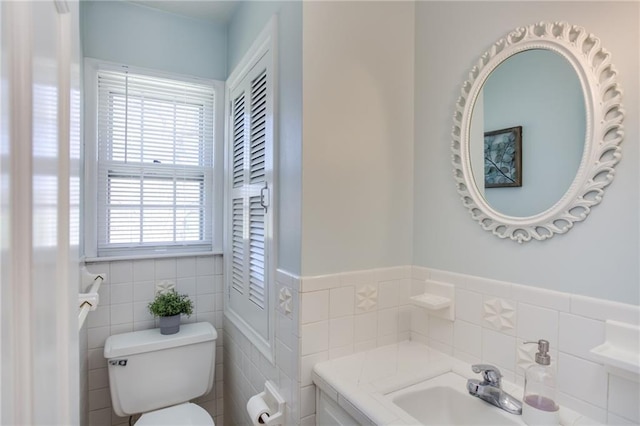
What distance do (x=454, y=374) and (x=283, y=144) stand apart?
1.05 m

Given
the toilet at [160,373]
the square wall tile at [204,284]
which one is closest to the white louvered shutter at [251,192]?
the square wall tile at [204,284]

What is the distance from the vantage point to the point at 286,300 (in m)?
1.32

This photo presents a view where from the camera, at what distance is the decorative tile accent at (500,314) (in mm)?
1119

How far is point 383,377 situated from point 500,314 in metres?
0.44

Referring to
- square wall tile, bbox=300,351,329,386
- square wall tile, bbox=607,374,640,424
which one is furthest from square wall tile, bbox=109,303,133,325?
square wall tile, bbox=607,374,640,424

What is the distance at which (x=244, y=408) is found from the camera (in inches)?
70.1

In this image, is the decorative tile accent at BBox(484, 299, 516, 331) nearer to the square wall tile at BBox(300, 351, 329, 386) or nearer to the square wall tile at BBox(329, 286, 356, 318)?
the square wall tile at BBox(329, 286, 356, 318)

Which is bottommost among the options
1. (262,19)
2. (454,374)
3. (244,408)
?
(244,408)

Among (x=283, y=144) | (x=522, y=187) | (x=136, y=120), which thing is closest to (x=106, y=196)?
(x=136, y=120)

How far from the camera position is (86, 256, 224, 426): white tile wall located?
1.83m

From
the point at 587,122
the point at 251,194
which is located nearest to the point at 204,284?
the point at 251,194

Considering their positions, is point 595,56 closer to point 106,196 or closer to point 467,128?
point 467,128

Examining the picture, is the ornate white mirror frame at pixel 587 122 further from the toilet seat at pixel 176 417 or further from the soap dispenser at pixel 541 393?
the toilet seat at pixel 176 417

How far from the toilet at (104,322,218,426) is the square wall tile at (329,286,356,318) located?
916 millimetres
